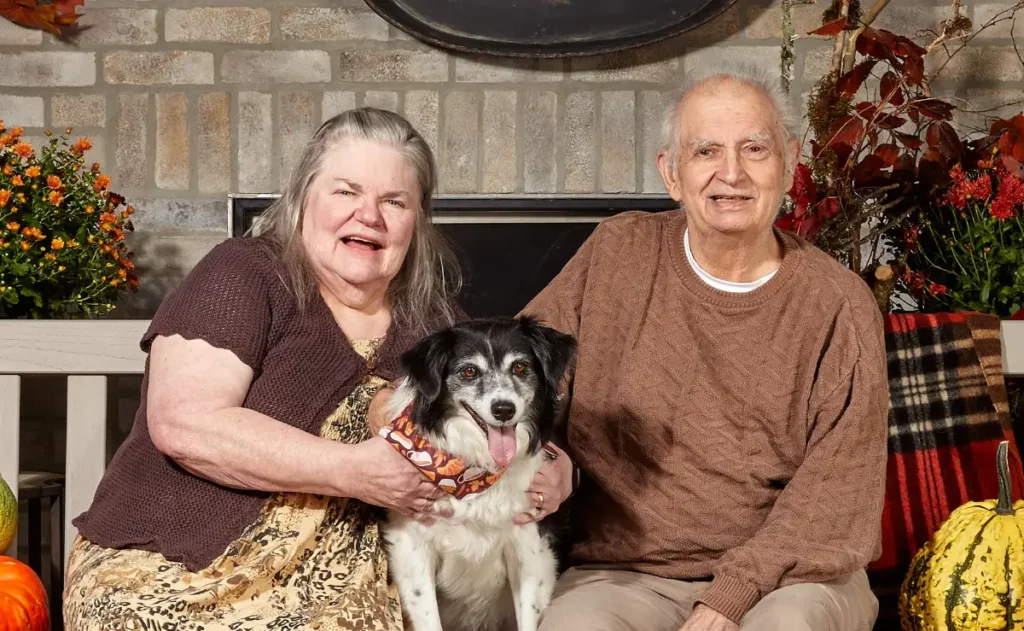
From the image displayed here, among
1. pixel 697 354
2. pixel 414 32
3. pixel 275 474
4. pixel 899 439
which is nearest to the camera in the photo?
pixel 275 474

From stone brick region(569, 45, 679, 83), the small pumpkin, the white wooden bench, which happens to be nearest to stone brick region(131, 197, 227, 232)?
the white wooden bench

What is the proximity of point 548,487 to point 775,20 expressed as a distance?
2280mm

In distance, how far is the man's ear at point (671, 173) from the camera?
211 cm

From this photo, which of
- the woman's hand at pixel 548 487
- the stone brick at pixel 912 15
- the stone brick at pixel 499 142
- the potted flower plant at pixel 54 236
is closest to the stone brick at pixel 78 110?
the potted flower plant at pixel 54 236

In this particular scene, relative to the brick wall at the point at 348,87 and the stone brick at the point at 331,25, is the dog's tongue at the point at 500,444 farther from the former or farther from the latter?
the stone brick at the point at 331,25

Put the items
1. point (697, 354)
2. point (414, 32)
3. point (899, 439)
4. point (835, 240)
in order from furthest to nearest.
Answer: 1. point (414, 32)
2. point (835, 240)
3. point (899, 439)
4. point (697, 354)

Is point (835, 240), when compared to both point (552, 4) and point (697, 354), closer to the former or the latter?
point (697, 354)

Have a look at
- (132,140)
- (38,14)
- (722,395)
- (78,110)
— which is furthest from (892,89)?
(38,14)

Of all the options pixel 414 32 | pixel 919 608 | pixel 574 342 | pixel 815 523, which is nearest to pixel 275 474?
pixel 574 342

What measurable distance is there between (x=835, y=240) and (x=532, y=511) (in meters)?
1.19

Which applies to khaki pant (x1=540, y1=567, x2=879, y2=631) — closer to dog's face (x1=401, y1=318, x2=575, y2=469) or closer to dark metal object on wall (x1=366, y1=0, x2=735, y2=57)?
dog's face (x1=401, y1=318, x2=575, y2=469)

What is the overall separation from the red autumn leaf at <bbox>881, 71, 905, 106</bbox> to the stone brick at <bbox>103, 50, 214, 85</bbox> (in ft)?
7.42

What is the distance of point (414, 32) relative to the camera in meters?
3.48

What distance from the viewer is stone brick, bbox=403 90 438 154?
3562 mm
